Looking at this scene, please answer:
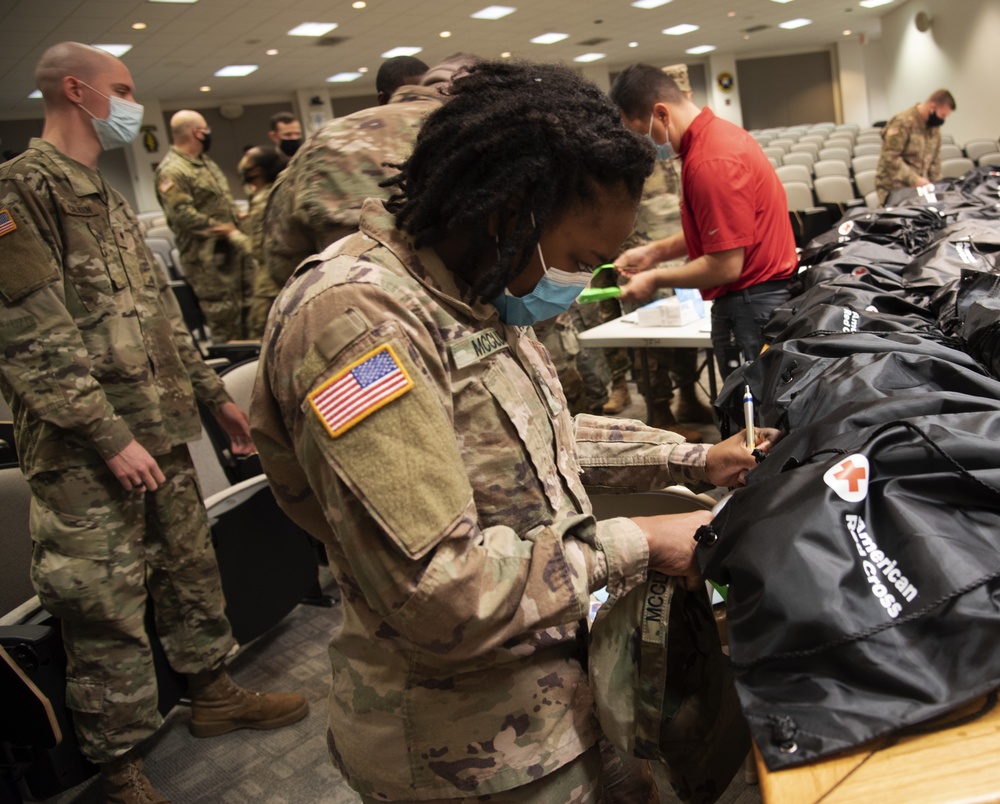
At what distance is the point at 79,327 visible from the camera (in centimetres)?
191

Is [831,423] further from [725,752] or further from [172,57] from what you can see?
[172,57]

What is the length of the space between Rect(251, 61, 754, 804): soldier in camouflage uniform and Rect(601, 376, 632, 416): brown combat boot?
3671 mm

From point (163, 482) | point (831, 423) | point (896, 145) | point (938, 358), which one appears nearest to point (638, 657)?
point (831, 423)

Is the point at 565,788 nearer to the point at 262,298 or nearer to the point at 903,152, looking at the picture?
the point at 262,298

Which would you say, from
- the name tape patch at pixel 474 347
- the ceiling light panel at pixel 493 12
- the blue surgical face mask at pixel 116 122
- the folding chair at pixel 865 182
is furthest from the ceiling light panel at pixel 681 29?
the name tape patch at pixel 474 347

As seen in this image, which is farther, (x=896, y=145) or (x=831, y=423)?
(x=896, y=145)

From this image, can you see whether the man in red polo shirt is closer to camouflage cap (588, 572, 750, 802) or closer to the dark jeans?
the dark jeans

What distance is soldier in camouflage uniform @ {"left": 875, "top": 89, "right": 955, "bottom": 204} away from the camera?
647 cm

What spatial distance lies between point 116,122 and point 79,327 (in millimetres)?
544

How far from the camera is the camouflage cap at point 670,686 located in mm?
954

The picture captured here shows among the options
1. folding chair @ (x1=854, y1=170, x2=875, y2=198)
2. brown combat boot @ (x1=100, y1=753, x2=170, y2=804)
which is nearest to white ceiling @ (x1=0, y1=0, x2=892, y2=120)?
folding chair @ (x1=854, y1=170, x2=875, y2=198)

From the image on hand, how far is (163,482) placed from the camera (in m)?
2.06

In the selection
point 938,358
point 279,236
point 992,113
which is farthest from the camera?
point 992,113

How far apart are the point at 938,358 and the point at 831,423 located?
14.0 inches
